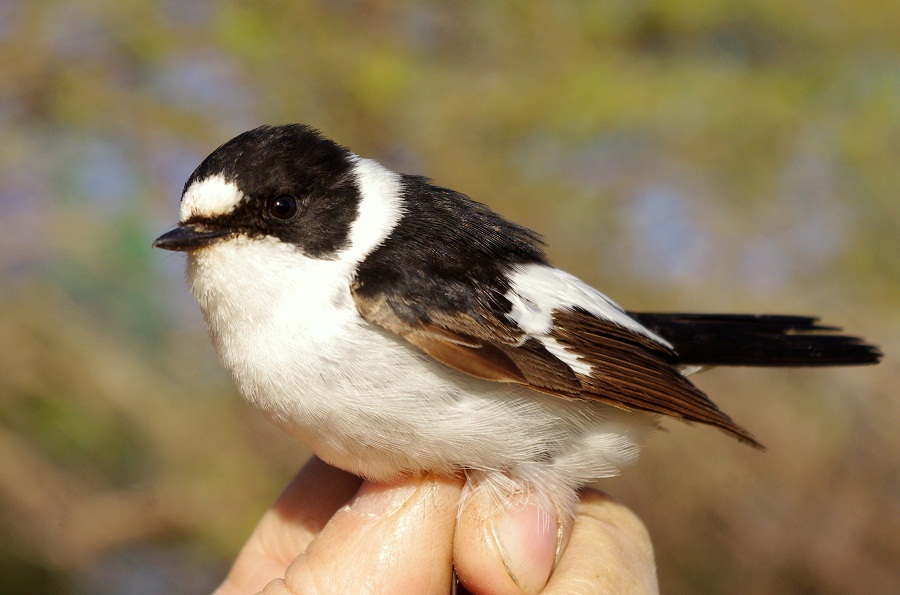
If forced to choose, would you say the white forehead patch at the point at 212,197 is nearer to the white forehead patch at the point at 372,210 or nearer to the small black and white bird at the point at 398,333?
the small black and white bird at the point at 398,333

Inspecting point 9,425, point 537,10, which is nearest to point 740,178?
point 537,10

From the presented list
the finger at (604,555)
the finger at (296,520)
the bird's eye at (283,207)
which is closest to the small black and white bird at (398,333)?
the bird's eye at (283,207)

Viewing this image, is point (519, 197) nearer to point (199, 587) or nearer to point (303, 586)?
point (199, 587)

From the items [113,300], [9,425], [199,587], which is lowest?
[199,587]

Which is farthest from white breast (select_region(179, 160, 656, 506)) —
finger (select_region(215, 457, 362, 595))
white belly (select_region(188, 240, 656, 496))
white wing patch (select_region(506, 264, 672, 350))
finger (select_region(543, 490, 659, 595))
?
finger (select_region(215, 457, 362, 595))

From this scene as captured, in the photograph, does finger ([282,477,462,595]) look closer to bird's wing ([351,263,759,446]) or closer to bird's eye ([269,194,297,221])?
bird's wing ([351,263,759,446])

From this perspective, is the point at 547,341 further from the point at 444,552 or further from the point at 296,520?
the point at 296,520
